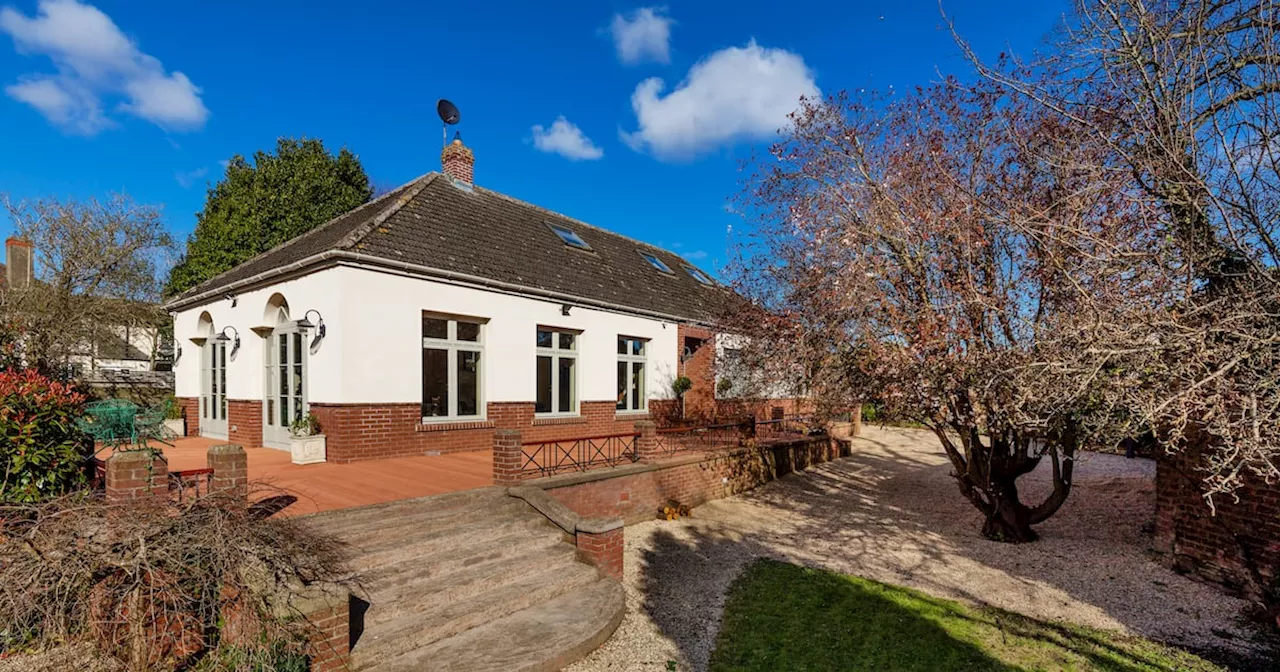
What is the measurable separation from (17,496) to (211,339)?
9.65 metres

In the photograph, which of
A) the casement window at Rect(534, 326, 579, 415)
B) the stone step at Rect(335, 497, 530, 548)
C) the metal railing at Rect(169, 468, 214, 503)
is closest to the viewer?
the metal railing at Rect(169, 468, 214, 503)

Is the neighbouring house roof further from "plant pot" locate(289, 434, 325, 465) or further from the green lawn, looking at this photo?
the green lawn

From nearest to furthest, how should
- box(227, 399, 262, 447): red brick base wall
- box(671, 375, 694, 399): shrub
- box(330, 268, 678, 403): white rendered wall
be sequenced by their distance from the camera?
box(330, 268, 678, 403): white rendered wall < box(227, 399, 262, 447): red brick base wall < box(671, 375, 694, 399): shrub

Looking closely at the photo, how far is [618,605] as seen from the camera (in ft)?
19.1

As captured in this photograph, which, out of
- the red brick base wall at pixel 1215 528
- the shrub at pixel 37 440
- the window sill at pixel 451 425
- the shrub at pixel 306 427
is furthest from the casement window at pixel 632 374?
the shrub at pixel 37 440

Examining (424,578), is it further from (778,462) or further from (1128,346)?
(778,462)

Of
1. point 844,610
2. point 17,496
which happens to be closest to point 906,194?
point 844,610

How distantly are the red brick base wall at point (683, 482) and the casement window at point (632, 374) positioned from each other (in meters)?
4.04

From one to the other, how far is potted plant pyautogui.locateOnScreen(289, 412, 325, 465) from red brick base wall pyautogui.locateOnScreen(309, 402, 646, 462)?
0.34 ft

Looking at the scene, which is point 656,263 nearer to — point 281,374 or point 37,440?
point 281,374

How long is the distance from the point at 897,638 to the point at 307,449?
8.53 meters

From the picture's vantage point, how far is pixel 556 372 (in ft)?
43.9

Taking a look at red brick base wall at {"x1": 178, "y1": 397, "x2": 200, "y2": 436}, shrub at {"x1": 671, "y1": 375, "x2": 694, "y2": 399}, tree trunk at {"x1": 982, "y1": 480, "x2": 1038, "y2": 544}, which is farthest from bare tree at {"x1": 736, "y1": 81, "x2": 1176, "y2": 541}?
red brick base wall at {"x1": 178, "y1": 397, "x2": 200, "y2": 436}

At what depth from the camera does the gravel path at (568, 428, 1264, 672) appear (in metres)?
5.86
